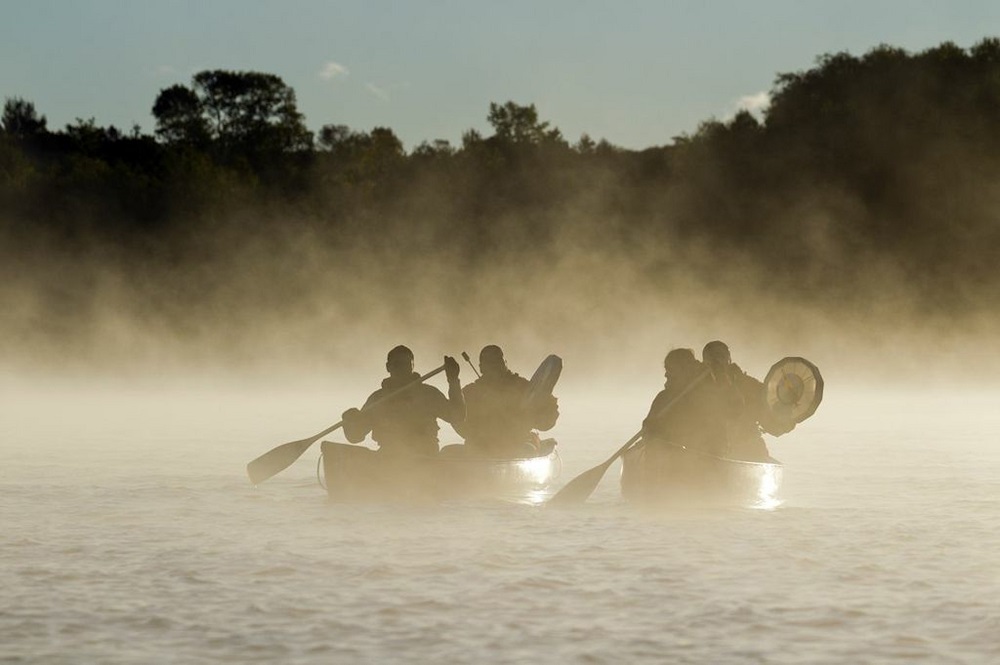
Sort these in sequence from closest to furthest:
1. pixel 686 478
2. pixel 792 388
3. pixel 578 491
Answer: pixel 686 478 → pixel 578 491 → pixel 792 388

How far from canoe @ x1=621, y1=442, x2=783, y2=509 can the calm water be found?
0.65 ft

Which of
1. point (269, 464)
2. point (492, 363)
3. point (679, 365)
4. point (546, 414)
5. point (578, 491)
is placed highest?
point (492, 363)

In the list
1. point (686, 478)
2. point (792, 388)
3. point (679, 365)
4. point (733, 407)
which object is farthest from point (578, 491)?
point (792, 388)

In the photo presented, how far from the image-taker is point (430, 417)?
1313cm

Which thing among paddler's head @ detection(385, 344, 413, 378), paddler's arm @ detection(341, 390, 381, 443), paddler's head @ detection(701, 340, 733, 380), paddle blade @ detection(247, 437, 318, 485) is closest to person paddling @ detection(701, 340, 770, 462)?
paddler's head @ detection(701, 340, 733, 380)

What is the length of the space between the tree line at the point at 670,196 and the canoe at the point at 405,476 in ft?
104

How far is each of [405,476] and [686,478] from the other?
7.38ft

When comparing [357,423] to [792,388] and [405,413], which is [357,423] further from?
[792,388]

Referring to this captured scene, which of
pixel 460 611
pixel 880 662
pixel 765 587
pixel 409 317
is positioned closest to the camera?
pixel 880 662

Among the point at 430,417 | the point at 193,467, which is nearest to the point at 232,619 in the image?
Result: the point at 430,417

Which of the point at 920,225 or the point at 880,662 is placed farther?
the point at 920,225

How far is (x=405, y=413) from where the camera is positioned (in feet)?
42.9

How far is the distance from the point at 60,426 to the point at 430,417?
12993mm

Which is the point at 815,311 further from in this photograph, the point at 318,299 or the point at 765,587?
the point at 765,587
